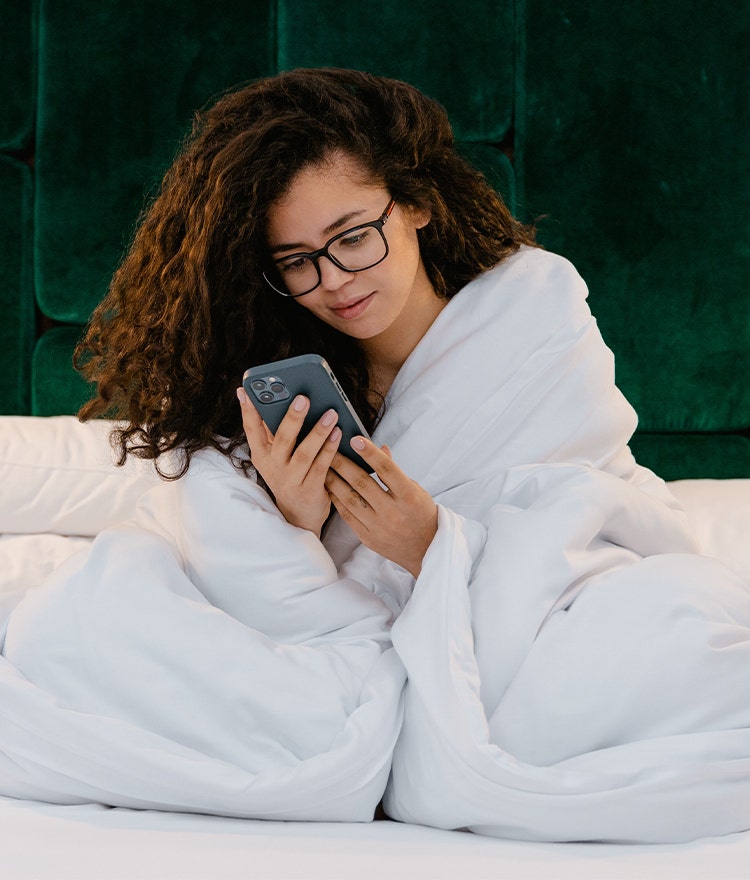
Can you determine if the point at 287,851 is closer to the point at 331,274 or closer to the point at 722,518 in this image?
the point at 331,274

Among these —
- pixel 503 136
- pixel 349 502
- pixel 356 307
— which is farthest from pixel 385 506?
pixel 503 136

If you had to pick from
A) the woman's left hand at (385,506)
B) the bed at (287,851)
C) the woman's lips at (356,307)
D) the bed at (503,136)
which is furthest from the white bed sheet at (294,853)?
the bed at (503,136)

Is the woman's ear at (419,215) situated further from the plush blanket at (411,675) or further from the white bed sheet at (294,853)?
the white bed sheet at (294,853)

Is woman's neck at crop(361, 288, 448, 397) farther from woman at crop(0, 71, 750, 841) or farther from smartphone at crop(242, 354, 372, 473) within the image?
smartphone at crop(242, 354, 372, 473)

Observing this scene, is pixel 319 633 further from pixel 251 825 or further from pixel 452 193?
pixel 452 193

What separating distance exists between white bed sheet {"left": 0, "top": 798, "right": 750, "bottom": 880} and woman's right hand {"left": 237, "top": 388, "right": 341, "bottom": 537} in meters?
0.44

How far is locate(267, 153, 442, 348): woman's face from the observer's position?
1364 millimetres

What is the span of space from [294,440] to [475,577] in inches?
11.1

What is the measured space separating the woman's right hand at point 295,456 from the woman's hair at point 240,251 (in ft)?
0.43

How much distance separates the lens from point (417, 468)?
1.49 m

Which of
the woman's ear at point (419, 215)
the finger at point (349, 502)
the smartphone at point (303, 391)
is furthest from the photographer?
the woman's ear at point (419, 215)

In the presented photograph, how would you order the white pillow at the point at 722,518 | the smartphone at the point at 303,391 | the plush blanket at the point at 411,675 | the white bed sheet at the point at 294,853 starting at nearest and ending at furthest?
the white bed sheet at the point at 294,853
the plush blanket at the point at 411,675
the smartphone at the point at 303,391
the white pillow at the point at 722,518

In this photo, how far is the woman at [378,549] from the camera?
1.03 metres

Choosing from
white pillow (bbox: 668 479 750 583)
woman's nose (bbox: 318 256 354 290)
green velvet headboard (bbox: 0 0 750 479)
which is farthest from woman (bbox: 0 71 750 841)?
green velvet headboard (bbox: 0 0 750 479)
